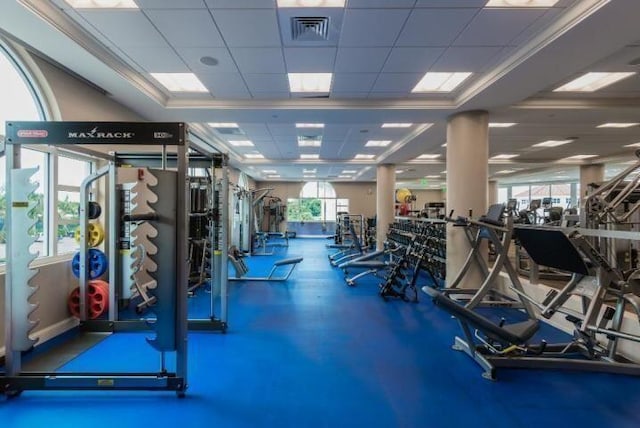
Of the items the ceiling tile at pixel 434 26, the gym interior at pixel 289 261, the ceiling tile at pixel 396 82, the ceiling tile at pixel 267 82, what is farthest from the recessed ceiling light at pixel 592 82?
the ceiling tile at pixel 267 82

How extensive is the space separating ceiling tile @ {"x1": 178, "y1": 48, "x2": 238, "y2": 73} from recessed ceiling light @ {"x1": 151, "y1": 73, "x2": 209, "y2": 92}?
340mm

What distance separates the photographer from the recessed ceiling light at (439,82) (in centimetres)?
418

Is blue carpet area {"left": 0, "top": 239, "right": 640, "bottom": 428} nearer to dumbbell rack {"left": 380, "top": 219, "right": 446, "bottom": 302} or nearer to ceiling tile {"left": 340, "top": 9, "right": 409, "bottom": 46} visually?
dumbbell rack {"left": 380, "top": 219, "right": 446, "bottom": 302}

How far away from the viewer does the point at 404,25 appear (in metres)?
3.03

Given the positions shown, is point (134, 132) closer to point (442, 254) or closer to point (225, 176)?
point (225, 176)

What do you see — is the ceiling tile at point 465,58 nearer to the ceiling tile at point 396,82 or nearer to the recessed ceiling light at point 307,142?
the ceiling tile at point 396,82

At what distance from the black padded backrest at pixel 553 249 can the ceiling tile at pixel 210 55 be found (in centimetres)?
351

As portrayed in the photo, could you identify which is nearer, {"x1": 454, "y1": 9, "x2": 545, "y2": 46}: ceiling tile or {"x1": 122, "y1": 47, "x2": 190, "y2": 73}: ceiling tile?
{"x1": 454, "y1": 9, "x2": 545, "y2": 46}: ceiling tile

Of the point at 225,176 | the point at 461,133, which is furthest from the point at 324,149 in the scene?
the point at 225,176

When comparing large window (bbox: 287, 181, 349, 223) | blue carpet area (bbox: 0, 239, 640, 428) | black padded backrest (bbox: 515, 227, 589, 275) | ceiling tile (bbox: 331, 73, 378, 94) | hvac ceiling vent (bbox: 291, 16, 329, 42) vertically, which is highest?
hvac ceiling vent (bbox: 291, 16, 329, 42)

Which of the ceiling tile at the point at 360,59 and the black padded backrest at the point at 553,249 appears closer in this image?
the black padded backrest at the point at 553,249

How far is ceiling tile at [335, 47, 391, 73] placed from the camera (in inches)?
138

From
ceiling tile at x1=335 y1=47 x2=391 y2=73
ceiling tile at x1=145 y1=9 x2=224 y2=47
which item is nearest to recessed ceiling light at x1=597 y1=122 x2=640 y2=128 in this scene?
ceiling tile at x1=335 y1=47 x2=391 y2=73

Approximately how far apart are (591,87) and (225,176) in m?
5.20
